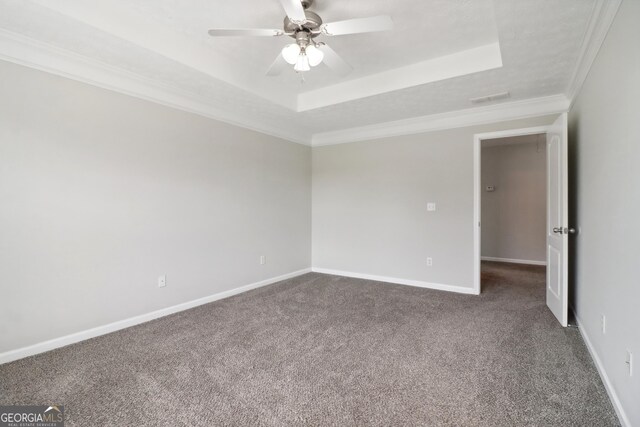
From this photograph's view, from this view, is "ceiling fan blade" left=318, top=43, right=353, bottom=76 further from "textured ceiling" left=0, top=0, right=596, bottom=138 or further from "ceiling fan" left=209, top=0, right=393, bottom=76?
"textured ceiling" left=0, top=0, right=596, bottom=138

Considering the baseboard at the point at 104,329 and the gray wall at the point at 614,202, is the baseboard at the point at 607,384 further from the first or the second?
the baseboard at the point at 104,329

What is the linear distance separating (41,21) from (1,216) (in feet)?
4.53

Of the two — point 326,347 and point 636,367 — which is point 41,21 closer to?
point 326,347

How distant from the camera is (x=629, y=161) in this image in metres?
1.48

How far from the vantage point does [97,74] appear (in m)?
2.52

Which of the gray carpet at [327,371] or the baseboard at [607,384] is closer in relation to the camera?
the baseboard at [607,384]

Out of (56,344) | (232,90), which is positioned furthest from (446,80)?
(56,344)

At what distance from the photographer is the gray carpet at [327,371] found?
1.60 m

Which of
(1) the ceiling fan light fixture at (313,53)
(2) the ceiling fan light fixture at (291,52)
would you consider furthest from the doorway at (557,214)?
(2) the ceiling fan light fixture at (291,52)

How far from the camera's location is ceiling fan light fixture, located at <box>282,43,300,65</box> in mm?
1932

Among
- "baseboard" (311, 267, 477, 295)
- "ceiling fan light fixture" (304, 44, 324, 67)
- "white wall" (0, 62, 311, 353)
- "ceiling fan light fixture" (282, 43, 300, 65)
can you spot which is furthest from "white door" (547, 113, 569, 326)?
"white wall" (0, 62, 311, 353)

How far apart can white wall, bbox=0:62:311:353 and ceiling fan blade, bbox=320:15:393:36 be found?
2070 mm

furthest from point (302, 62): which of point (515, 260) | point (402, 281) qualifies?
point (515, 260)

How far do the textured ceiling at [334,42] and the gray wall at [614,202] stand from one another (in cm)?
43
